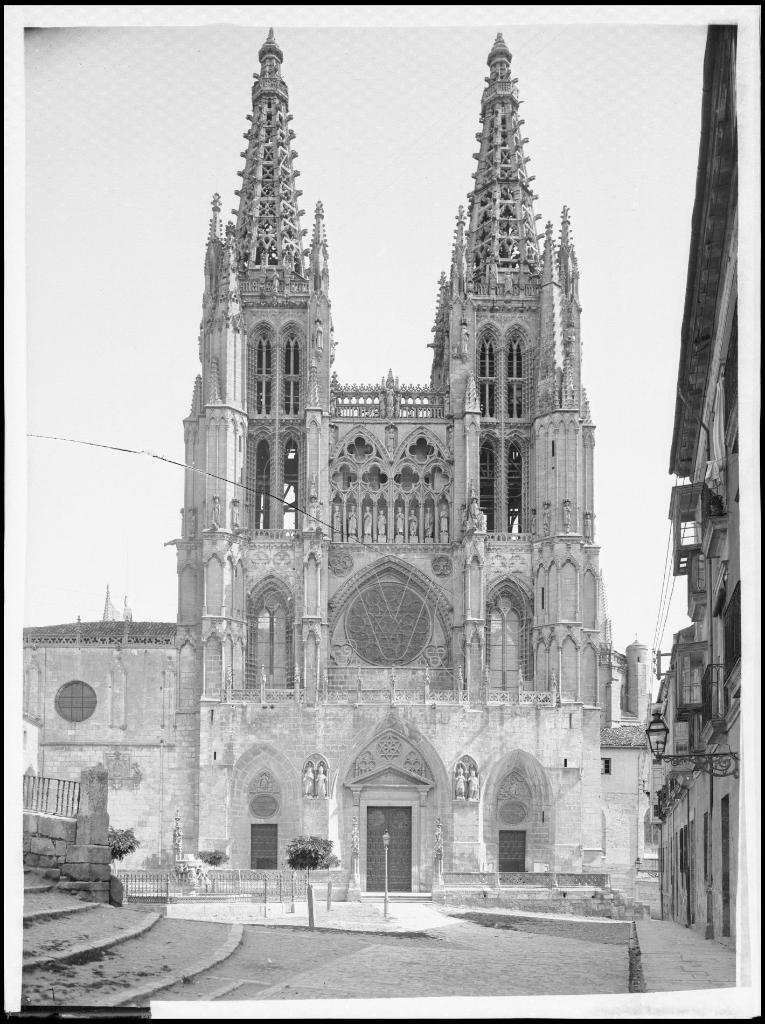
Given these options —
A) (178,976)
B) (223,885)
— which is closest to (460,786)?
(223,885)

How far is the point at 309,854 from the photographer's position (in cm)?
5069

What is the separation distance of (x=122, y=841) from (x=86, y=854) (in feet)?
92.0

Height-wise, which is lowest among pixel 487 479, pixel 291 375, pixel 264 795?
pixel 264 795

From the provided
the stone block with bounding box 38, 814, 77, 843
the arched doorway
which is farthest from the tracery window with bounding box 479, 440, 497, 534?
the stone block with bounding box 38, 814, 77, 843

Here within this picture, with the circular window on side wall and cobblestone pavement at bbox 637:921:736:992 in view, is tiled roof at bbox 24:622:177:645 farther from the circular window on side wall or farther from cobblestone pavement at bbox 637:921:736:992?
cobblestone pavement at bbox 637:921:736:992

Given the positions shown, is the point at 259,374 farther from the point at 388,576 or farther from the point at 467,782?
the point at 467,782

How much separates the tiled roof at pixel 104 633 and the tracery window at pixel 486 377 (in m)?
13.9

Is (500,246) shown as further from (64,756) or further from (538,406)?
(64,756)

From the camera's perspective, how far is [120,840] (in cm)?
5016

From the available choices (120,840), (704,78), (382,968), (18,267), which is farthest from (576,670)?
(18,267)

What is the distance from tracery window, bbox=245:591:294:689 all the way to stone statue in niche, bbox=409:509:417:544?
17.0 feet

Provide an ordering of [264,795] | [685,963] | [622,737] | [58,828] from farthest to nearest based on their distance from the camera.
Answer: [622,737]
[264,795]
[58,828]
[685,963]

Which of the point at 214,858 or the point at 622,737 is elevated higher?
the point at 622,737

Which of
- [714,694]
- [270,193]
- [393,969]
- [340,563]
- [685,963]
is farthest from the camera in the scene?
[270,193]
